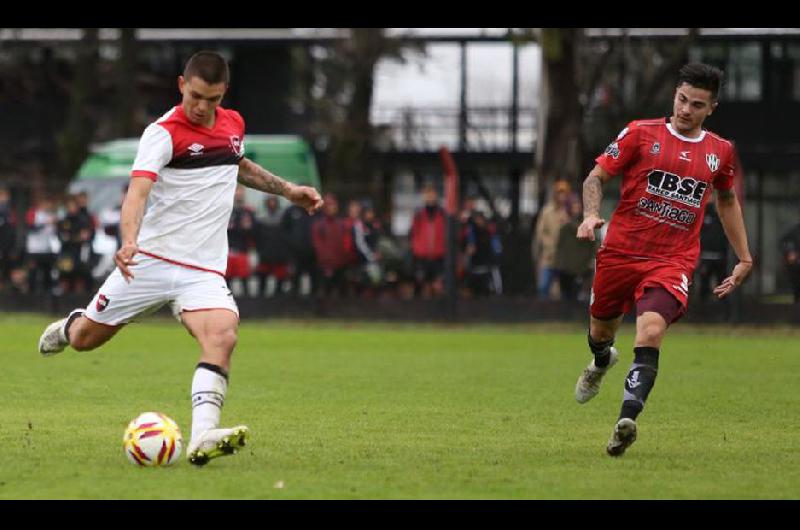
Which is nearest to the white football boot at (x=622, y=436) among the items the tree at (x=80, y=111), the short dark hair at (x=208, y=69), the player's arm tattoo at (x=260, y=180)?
the player's arm tattoo at (x=260, y=180)

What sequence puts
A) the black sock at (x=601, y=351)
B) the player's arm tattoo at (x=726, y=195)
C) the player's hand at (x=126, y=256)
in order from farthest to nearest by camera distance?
the black sock at (x=601, y=351) → the player's arm tattoo at (x=726, y=195) → the player's hand at (x=126, y=256)

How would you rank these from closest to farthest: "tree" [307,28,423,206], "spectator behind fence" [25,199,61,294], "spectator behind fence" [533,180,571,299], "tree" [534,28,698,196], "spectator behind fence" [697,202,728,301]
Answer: "spectator behind fence" [697,202,728,301], "spectator behind fence" [533,180,571,299], "spectator behind fence" [25,199,61,294], "tree" [534,28,698,196], "tree" [307,28,423,206]

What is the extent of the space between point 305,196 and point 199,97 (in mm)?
1076

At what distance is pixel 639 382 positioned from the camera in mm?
9117

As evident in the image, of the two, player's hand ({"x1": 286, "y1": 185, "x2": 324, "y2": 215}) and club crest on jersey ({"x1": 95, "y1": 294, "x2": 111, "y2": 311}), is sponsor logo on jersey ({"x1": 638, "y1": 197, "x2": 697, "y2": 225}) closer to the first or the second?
player's hand ({"x1": 286, "y1": 185, "x2": 324, "y2": 215})

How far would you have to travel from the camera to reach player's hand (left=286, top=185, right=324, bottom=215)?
9.39 metres

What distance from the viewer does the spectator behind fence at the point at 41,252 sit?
80.3 feet

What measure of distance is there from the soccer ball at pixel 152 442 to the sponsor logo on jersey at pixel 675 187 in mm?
3301

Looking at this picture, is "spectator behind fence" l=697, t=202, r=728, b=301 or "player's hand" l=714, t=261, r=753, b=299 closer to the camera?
"player's hand" l=714, t=261, r=753, b=299

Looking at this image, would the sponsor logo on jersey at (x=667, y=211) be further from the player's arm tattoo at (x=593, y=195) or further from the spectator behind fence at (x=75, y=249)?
the spectator behind fence at (x=75, y=249)

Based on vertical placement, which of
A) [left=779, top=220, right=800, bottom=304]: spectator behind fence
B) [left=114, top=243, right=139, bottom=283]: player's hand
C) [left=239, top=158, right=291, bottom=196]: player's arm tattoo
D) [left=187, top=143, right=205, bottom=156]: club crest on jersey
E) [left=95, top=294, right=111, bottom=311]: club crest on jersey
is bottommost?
[left=779, top=220, right=800, bottom=304]: spectator behind fence

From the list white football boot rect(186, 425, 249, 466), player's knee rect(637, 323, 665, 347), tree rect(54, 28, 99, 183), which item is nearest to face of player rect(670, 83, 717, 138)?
player's knee rect(637, 323, 665, 347)

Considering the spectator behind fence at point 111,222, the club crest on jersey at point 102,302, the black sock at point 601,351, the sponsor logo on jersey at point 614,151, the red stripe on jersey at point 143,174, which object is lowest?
the spectator behind fence at point 111,222

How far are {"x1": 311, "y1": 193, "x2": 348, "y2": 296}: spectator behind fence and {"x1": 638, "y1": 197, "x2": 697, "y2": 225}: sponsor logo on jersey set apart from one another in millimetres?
13970
